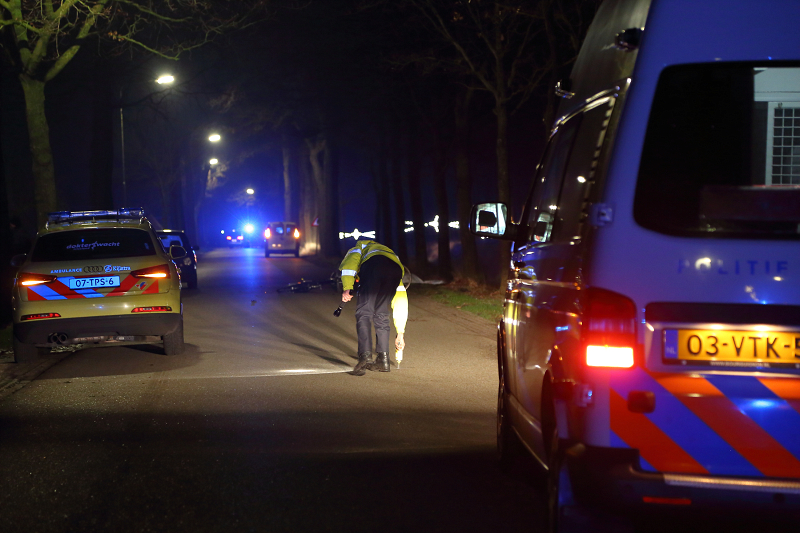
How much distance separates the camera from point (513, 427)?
5.72 meters

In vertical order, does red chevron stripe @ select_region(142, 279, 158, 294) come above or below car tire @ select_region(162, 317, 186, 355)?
above

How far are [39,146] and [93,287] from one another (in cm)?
1045

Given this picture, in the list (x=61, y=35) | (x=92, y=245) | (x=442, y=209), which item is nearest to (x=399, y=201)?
(x=442, y=209)

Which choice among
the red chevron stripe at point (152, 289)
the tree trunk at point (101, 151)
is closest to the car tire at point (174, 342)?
the red chevron stripe at point (152, 289)

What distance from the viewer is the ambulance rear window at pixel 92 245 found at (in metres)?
11.5

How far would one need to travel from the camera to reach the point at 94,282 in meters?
11.4

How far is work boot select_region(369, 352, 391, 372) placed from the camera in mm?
10938

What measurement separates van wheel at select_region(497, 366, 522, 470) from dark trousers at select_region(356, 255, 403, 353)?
4328 millimetres

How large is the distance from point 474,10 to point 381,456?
16957 millimetres

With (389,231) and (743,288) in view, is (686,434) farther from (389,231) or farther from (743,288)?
(389,231)

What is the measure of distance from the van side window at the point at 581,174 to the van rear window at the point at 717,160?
290 mm

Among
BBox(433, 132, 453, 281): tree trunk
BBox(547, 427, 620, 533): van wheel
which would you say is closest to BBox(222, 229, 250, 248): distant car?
BBox(433, 132, 453, 281): tree trunk

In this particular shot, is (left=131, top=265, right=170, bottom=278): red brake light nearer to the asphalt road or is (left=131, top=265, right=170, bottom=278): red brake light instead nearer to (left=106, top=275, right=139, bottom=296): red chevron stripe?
(left=106, top=275, right=139, bottom=296): red chevron stripe

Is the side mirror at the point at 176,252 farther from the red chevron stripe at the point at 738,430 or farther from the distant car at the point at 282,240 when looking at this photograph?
the distant car at the point at 282,240
